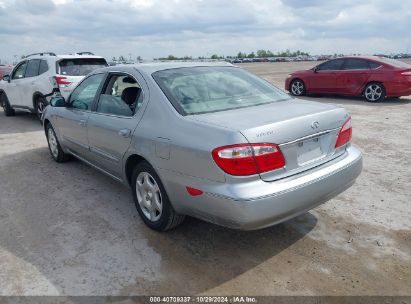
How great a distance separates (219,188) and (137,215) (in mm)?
1630

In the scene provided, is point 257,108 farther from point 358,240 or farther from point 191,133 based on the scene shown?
point 358,240

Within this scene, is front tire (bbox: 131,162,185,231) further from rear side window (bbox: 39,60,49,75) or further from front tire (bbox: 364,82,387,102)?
front tire (bbox: 364,82,387,102)

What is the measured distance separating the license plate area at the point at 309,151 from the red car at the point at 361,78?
31.1 ft

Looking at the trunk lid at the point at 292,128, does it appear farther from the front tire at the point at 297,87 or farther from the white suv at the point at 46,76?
the front tire at the point at 297,87

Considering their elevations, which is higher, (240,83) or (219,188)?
(240,83)

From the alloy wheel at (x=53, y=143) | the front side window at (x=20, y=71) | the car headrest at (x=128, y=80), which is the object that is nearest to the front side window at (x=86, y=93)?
the car headrest at (x=128, y=80)

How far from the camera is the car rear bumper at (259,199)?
2.74 m

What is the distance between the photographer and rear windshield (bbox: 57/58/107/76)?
896 centimetres

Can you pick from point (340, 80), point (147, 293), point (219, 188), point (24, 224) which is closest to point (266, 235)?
point (219, 188)

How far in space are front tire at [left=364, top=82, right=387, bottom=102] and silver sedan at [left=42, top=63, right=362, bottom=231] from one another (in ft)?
28.8

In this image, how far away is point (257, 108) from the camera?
11.2 ft

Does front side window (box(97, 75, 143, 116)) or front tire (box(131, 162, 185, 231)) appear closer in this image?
front tire (box(131, 162, 185, 231))

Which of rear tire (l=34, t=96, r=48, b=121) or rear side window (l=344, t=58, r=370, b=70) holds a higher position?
rear side window (l=344, t=58, r=370, b=70)

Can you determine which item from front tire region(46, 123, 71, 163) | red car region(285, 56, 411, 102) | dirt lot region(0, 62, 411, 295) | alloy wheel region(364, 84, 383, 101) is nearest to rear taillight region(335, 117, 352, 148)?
dirt lot region(0, 62, 411, 295)
